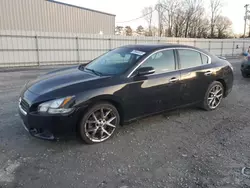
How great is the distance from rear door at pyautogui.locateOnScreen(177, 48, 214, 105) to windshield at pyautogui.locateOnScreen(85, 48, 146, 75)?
1.00m

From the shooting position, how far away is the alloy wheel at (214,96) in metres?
4.81

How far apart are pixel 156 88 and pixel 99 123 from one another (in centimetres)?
122

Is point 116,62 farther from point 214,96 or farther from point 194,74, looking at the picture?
point 214,96

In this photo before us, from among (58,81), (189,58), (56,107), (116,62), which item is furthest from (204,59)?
(56,107)

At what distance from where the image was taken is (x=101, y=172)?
2.62 meters

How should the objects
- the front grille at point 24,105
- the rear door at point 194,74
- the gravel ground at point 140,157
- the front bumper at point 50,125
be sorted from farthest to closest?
the rear door at point 194,74 → the front grille at point 24,105 → the front bumper at point 50,125 → the gravel ground at point 140,157

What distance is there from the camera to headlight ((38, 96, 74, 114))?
2.90 m

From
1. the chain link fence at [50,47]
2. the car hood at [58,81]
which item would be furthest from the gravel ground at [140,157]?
the chain link fence at [50,47]

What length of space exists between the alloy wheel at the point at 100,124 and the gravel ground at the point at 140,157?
0.14 m

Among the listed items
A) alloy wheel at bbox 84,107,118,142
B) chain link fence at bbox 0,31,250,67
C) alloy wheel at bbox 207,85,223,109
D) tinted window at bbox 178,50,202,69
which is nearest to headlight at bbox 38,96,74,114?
alloy wheel at bbox 84,107,118,142

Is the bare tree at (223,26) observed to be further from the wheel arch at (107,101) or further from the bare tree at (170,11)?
the wheel arch at (107,101)

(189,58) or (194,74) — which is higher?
(189,58)

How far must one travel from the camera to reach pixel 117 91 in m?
3.32

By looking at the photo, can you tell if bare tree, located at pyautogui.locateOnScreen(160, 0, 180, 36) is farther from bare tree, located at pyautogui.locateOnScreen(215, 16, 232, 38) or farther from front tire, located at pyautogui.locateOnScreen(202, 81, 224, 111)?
front tire, located at pyautogui.locateOnScreen(202, 81, 224, 111)
